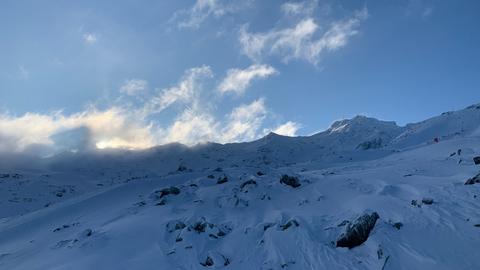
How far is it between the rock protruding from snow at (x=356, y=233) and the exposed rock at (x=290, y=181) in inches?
342

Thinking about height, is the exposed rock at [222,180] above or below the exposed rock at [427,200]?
above

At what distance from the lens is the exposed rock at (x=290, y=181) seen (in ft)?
80.7

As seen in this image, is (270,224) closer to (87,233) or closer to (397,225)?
(397,225)

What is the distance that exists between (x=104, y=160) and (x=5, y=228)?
57.9m

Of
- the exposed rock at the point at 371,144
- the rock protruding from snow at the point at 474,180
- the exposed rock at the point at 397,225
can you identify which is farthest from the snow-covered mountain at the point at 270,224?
the exposed rock at the point at 371,144

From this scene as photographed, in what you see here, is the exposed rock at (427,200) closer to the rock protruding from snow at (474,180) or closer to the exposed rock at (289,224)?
the rock protruding from snow at (474,180)

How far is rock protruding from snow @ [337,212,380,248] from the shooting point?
1531cm

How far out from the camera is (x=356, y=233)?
50.6 ft

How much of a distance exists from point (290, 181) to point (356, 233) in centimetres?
952

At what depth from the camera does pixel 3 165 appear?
7081cm

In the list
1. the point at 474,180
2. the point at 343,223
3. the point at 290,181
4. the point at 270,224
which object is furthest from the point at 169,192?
the point at 474,180

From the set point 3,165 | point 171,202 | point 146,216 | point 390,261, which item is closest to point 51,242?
point 146,216

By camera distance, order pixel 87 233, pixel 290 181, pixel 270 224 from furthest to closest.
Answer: pixel 290 181
pixel 87 233
pixel 270 224

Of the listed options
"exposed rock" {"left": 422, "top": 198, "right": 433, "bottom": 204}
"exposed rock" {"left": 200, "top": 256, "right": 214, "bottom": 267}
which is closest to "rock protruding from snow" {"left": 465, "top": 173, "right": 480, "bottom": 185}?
"exposed rock" {"left": 422, "top": 198, "right": 433, "bottom": 204}
